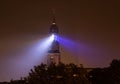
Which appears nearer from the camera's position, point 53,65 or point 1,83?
→ point 53,65

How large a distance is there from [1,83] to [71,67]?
2.21 metres

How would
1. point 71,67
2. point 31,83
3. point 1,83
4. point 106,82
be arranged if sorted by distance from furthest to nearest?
point 1,83 → point 106,82 → point 71,67 → point 31,83

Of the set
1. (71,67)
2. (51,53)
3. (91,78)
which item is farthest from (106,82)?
(51,53)

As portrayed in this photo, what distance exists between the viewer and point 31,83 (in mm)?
6719

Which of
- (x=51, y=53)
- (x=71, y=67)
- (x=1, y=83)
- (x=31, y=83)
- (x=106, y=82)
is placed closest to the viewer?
(x=31, y=83)

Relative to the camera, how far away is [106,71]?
8242mm

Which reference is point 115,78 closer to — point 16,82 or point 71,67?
point 71,67

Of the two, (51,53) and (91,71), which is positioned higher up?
(51,53)

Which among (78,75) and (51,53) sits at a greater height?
(51,53)

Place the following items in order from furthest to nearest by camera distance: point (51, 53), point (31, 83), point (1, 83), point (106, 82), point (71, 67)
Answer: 1. point (51, 53)
2. point (1, 83)
3. point (106, 82)
4. point (71, 67)
5. point (31, 83)

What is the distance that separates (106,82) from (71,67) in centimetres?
92

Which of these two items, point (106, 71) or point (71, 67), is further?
point (106, 71)

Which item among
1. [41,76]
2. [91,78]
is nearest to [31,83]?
[41,76]

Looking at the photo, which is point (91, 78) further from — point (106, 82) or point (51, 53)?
point (51, 53)
